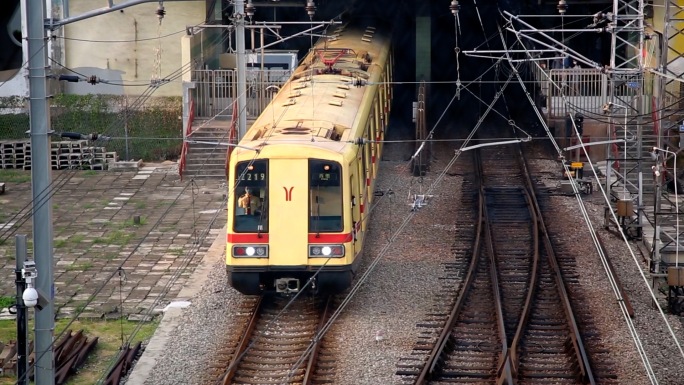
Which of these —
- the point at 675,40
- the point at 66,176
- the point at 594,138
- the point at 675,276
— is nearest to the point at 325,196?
the point at 675,276

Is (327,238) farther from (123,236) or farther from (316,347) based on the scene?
(123,236)

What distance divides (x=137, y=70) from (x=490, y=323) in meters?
15.9

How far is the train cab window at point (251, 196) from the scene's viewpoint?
1545 cm

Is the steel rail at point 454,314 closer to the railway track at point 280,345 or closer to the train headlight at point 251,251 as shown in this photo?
the railway track at point 280,345

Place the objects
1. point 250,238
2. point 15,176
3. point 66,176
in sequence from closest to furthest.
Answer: point 250,238 → point 66,176 → point 15,176

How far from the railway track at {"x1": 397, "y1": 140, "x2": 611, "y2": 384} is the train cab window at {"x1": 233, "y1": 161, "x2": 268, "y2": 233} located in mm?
2419

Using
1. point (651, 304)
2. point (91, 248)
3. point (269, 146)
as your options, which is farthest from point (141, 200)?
point (651, 304)

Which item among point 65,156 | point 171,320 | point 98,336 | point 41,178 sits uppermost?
point 41,178

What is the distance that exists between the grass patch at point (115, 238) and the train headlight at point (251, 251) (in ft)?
17.5

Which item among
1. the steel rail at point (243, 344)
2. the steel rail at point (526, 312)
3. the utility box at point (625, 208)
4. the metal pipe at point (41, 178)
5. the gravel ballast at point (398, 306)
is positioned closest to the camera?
the metal pipe at point (41, 178)

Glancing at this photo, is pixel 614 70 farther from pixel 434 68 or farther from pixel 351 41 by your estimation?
pixel 434 68

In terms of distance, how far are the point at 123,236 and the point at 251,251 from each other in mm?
5889

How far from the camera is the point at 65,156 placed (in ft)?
86.9

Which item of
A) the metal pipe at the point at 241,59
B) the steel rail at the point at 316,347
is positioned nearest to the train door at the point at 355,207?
the steel rail at the point at 316,347
